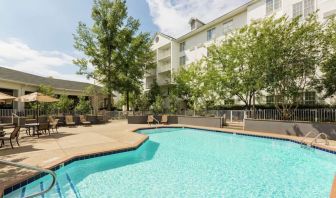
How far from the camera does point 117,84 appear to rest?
1048 inches

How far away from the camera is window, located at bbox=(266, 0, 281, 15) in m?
18.5

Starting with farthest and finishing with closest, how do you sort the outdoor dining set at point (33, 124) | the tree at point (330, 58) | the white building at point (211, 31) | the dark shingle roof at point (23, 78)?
the dark shingle roof at point (23, 78)
the white building at point (211, 31)
the tree at point (330, 58)
the outdoor dining set at point (33, 124)

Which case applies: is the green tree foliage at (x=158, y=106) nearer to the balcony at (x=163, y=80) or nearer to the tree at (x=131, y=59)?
the tree at (x=131, y=59)

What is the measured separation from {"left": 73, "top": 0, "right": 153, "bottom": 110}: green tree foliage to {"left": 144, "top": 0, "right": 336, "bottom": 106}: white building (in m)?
6.45

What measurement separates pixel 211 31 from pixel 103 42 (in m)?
15.6

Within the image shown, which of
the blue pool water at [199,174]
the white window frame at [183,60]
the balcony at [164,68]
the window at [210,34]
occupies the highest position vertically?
the window at [210,34]

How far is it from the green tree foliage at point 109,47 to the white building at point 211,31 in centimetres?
645

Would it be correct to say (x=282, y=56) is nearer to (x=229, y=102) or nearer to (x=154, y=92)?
(x=229, y=102)

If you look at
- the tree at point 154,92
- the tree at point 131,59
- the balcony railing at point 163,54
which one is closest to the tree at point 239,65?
the tree at point 131,59

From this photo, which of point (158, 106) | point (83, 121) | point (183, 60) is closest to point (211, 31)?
point (183, 60)

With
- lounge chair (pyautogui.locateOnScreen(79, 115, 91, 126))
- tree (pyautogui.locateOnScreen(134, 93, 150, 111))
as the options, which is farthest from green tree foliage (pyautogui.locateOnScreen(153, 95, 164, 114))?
lounge chair (pyautogui.locateOnScreen(79, 115, 91, 126))

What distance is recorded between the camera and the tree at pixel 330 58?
11966mm

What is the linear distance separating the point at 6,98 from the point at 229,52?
17252 millimetres

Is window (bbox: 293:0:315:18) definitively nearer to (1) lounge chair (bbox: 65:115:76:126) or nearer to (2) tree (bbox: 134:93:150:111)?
(2) tree (bbox: 134:93:150:111)
